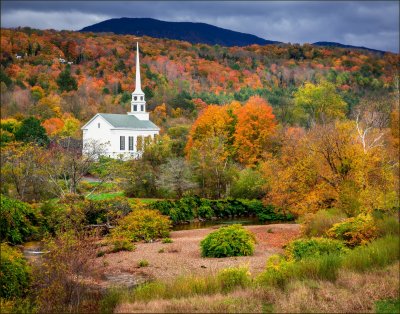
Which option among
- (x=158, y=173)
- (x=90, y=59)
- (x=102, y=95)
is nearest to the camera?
(x=158, y=173)

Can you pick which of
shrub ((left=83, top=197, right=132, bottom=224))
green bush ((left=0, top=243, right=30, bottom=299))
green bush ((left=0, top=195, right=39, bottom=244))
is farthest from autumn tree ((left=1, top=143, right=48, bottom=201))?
green bush ((left=0, top=243, right=30, bottom=299))

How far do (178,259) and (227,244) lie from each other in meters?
2.17

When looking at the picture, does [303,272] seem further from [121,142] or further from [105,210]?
[121,142]

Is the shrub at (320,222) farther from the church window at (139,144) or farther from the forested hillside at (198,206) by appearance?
the church window at (139,144)

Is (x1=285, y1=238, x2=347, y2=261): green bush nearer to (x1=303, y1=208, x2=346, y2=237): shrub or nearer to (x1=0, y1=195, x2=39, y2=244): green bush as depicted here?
(x1=303, y1=208, x2=346, y2=237): shrub

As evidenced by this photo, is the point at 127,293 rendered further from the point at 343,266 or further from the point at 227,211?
the point at 227,211

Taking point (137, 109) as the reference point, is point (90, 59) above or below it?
above

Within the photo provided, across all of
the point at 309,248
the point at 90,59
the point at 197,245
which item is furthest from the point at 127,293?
the point at 90,59

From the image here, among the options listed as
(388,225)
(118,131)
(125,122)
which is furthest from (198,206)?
(125,122)

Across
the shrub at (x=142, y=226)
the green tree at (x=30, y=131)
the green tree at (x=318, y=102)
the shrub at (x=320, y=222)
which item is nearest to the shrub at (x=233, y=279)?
the shrub at (x=320, y=222)

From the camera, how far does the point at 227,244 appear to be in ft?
83.6

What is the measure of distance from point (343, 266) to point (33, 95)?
8106 centimetres

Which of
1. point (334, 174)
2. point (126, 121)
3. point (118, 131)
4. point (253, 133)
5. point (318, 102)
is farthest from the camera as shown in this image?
point (318, 102)

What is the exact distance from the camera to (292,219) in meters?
45.0
